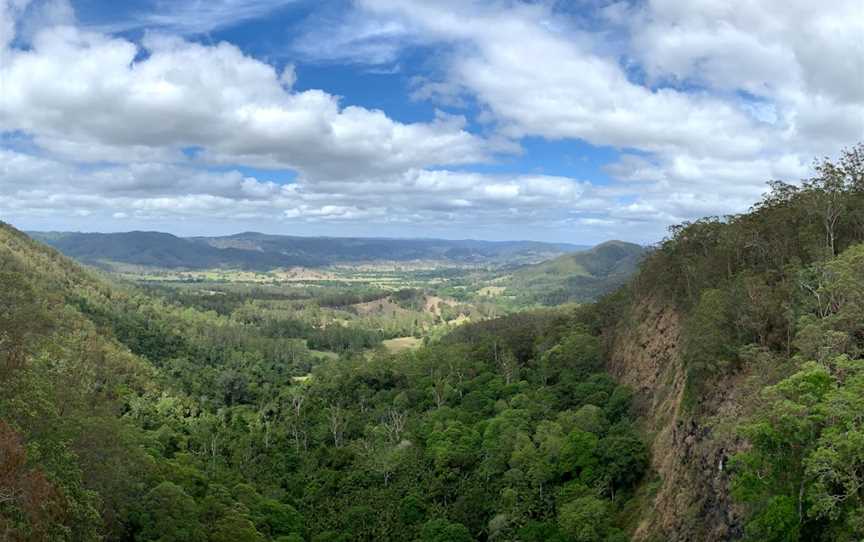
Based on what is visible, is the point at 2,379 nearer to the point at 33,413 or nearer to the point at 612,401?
the point at 33,413

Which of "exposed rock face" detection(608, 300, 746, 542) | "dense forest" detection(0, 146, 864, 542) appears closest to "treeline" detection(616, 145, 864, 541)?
"dense forest" detection(0, 146, 864, 542)

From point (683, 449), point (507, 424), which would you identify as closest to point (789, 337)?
point (683, 449)

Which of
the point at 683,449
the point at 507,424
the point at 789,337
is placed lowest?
the point at 507,424

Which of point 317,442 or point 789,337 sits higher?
point 789,337

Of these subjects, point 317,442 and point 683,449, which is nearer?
point 683,449

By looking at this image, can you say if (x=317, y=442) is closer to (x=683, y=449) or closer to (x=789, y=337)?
(x=683, y=449)

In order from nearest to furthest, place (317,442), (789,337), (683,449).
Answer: (789,337), (683,449), (317,442)

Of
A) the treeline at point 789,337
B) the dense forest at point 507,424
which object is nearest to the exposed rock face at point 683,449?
the dense forest at point 507,424
